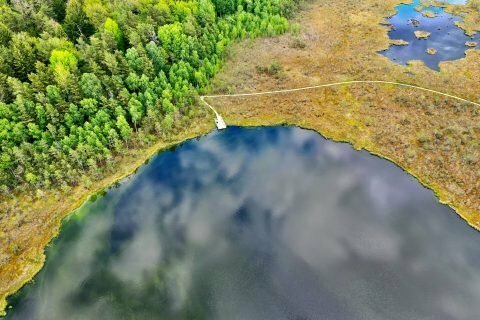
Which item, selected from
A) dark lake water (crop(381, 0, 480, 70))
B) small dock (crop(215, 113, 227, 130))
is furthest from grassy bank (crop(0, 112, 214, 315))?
dark lake water (crop(381, 0, 480, 70))

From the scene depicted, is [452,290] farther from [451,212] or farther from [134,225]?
[134,225]

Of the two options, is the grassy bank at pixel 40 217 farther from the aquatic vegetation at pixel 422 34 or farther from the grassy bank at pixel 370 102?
the aquatic vegetation at pixel 422 34

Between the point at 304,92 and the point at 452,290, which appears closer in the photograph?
the point at 452,290

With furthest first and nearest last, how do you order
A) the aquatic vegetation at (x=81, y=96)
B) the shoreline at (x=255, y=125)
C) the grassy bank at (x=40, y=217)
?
the aquatic vegetation at (x=81, y=96)
the shoreline at (x=255, y=125)
the grassy bank at (x=40, y=217)

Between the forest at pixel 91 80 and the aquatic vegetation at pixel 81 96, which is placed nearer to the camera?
the aquatic vegetation at pixel 81 96

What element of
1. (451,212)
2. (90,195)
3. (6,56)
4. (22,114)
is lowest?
(451,212)

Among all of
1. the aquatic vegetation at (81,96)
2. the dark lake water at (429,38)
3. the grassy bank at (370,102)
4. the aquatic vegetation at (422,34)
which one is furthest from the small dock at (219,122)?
the aquatic vegetation at (422,34)

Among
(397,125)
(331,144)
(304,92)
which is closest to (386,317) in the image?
(331,144)
